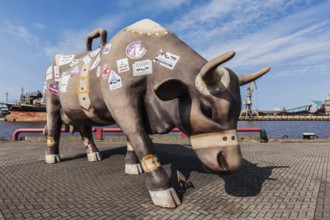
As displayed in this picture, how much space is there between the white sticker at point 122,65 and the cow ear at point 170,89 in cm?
121

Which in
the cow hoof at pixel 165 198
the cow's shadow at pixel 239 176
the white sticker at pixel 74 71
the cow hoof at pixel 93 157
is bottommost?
the cow's shadow at pixel 239 176

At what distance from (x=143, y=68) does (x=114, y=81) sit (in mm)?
657

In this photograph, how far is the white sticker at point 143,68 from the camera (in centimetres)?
484

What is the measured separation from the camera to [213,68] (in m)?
3.73

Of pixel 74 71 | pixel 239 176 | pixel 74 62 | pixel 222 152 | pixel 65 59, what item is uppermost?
pixel 65 59

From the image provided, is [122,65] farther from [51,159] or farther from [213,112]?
[51,159]

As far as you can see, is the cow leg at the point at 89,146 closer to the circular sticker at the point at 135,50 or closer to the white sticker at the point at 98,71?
the white sticker at the point at 98,71

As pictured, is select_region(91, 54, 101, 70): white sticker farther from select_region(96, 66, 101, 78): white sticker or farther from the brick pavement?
the brick pavement

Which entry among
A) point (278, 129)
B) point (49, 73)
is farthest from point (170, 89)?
point (278, 129)

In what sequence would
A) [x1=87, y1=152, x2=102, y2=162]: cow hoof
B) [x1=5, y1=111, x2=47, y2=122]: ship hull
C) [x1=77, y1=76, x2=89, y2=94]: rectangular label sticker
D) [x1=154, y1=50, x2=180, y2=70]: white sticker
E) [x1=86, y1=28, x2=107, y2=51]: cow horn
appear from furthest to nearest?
1. [x1=5, y1=111, x2=47, y2=122]: ship hull
2. [x1=87, y1=152, x2=102, y2=162]: cow hoof
3. [x1=86, y1=28, x2=107, y2=51]: cow horn
4. [x1=77, y1=76, x2=89, y2=94]: rectangular label sticker
5. [x1=154, y1=50, x2=180, y2=70]: white sticker

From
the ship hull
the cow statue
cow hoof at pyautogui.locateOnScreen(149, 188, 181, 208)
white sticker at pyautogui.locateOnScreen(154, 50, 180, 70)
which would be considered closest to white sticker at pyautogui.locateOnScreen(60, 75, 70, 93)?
the cow statue

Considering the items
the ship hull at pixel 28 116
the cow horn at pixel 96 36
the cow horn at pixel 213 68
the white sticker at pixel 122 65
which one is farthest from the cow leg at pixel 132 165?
the ship hull at pixel 28 116

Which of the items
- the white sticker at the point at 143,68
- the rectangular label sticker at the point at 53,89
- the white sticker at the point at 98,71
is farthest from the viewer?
the rectangular label sticker at the point at 53,89

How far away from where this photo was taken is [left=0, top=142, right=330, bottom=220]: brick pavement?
152 inches
